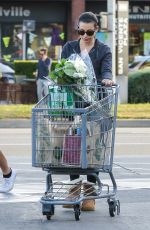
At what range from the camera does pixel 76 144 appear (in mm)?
7227

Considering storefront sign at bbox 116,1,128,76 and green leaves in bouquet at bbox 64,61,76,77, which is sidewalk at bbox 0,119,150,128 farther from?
green leaves in bouquet at bbox 64,61,76,77

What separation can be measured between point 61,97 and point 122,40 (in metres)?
19.0

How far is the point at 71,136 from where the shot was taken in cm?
721

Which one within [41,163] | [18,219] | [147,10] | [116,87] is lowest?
[18,219]

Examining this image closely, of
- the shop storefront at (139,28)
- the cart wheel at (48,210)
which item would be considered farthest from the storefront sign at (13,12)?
the cart wheel at (48,210)

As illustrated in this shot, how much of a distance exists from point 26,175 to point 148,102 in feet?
48.5

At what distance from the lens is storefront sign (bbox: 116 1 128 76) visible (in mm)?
25984

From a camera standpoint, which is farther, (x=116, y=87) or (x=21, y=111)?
(x=21, y=111)

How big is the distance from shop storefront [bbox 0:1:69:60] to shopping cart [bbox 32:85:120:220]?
92.0ft

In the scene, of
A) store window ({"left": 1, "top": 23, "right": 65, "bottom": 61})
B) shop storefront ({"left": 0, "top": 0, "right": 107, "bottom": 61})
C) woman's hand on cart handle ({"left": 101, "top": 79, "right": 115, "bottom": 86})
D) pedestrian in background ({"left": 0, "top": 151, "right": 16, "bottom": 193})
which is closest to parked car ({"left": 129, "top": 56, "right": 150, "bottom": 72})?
shop storefront ({"left": 0, "top": 0, "right": 107, "bottom": 61})

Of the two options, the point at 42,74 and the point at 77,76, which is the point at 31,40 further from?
the point at 77,76

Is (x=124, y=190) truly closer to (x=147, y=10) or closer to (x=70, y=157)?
(x=70, y=157)

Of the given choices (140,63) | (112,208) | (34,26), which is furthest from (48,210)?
(34,26)

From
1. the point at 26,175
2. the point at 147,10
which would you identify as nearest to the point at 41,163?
the point at 26,175
